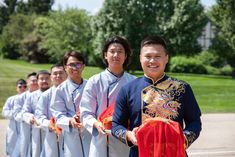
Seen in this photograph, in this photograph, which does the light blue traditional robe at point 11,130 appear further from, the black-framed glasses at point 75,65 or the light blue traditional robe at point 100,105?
the light blue traditional robe at point 100,105

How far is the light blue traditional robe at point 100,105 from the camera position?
14.4ft

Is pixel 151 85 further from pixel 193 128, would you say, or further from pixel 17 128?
pixel 17 128

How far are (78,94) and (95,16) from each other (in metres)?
39.6

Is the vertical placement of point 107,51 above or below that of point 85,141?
above

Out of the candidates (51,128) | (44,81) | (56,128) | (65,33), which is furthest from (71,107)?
(65,33)

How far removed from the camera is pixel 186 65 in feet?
155

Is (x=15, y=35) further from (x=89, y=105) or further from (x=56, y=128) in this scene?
(x=89, y=105)

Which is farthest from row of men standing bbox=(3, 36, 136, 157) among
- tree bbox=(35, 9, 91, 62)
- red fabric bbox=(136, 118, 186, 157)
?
tree bbox=(35, 9, 91, 62)

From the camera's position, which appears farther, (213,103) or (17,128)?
(213,103)

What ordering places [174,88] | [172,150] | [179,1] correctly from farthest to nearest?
[179,1]
[174,88]
[172,150]

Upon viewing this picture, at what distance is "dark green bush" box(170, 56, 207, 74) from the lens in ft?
153

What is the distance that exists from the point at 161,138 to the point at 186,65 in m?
44.5

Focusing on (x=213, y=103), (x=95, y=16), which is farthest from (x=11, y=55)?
(x=213, y=103)

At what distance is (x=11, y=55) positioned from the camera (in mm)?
71562
